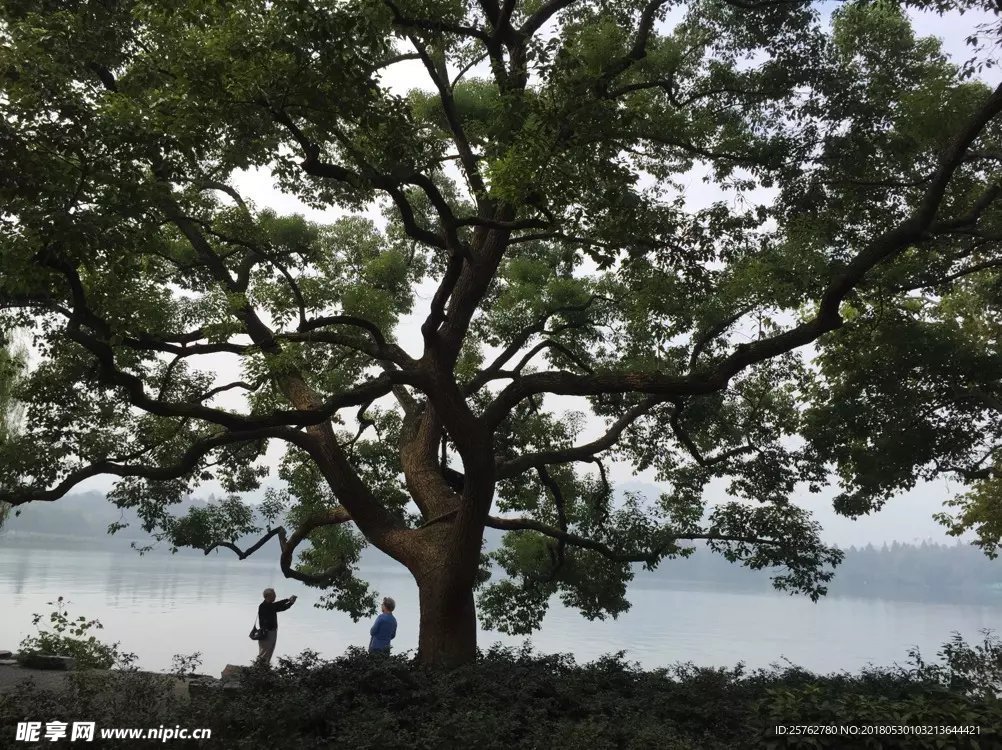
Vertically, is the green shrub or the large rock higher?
the green shrub

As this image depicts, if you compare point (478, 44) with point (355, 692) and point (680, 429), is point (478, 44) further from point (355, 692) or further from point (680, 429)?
point (355, 692)

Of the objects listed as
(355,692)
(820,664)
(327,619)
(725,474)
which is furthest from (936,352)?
(327,619)

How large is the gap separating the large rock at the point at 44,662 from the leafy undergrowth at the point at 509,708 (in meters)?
3.94

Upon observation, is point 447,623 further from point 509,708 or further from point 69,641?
point 69,641

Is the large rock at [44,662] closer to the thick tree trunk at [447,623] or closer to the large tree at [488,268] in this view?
the large tree at [488,268]

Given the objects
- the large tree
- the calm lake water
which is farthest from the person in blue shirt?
the calm lake water

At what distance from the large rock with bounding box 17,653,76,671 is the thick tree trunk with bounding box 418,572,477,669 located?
5016 mm

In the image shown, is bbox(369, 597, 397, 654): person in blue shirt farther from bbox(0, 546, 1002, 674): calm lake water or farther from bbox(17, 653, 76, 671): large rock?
bbox(0, 546, 1002, 674): calm lake water

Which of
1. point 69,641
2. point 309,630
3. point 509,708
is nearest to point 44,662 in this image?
point 69,641

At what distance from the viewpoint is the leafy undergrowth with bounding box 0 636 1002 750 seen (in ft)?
15.9

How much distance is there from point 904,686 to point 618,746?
544 cm

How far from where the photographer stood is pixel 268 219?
1004cm

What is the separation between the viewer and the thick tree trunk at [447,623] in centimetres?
843

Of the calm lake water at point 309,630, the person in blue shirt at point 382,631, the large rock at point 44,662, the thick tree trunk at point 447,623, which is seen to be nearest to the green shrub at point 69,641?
the large rock at point 44,662
